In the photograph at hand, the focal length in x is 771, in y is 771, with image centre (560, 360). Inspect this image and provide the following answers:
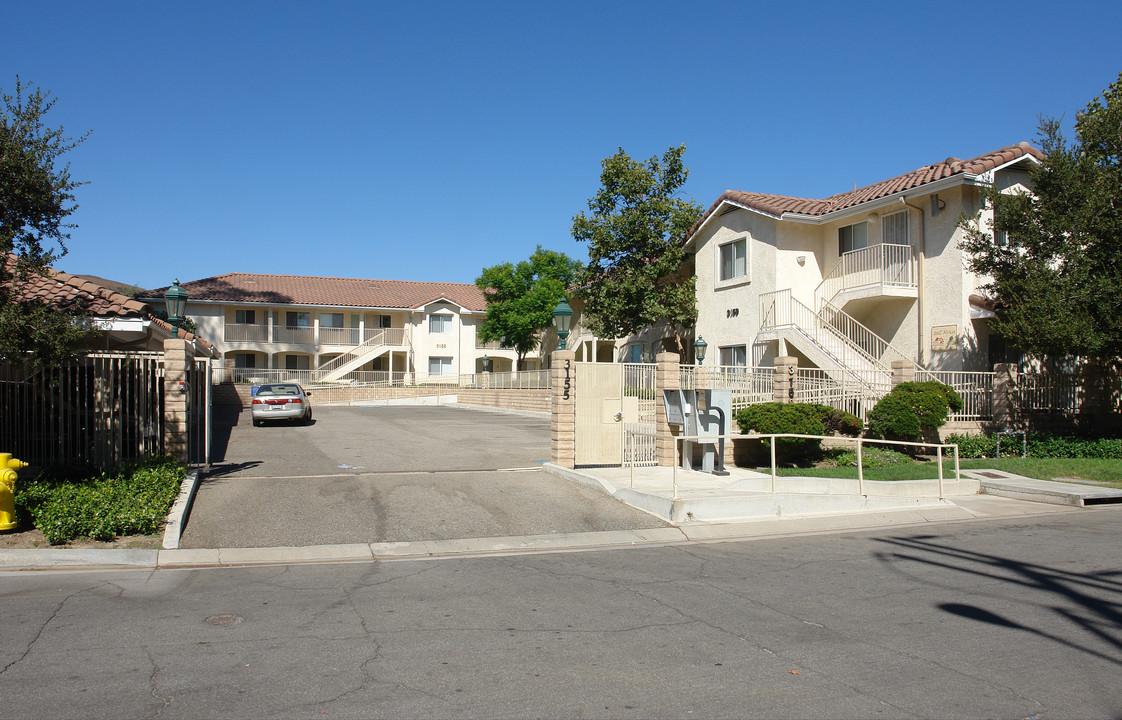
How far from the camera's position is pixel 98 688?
4.80 m

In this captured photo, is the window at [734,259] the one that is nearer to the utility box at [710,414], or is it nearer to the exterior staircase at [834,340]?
the exterior staircase at [834,340]

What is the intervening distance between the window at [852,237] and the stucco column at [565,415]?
1354 cm

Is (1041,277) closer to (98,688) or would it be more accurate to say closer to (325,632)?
(325,632)

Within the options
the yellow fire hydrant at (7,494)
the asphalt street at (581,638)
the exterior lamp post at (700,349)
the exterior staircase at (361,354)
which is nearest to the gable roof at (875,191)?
the exterior lamp post at (700,349)

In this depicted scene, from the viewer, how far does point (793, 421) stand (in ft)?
51.3

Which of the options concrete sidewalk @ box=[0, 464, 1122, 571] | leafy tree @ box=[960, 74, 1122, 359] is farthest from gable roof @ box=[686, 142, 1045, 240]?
concrete sidewalk @ box=[0, 464, 1122, 571]

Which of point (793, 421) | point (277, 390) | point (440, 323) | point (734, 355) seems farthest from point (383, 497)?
point (440, 323)

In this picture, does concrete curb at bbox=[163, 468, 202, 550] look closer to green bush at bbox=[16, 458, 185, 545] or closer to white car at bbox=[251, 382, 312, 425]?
green bush at bbox=[16, 458, 185, 545]

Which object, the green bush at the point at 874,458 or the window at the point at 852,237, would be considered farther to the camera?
the window at the point at 852,237

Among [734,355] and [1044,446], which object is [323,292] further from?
[1044,446]

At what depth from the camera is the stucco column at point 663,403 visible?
1465 centimetres

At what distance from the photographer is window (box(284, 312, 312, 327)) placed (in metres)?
50.2

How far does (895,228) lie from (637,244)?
902cm

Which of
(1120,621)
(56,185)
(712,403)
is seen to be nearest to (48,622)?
(56,185)
